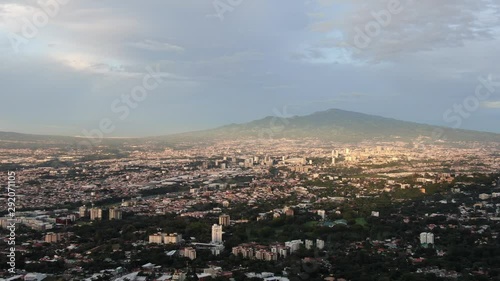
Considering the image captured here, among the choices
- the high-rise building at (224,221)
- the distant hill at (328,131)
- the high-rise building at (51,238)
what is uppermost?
the distant hill at (328,131)

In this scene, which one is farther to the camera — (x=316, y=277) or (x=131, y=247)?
(x=131, y=247)

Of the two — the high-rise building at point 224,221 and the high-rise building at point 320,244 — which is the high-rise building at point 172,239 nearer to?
the high-rise building at point 224,221

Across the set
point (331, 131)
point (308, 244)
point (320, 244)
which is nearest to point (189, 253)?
point (308, 244)

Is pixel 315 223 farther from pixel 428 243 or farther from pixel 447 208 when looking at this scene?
pixel 447 208

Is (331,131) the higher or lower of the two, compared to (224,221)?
higher

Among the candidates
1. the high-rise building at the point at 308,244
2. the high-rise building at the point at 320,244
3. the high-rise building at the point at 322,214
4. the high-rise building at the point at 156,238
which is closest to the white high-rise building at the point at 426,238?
the high-rise building at the point at 320,244

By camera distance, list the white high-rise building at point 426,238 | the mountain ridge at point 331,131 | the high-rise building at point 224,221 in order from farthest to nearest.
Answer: the mountain ridge at point 331,131, the high-rise building at point 224,221, the white high-rise building at point 426,238

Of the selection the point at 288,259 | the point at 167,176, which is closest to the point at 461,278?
the point at 288,259

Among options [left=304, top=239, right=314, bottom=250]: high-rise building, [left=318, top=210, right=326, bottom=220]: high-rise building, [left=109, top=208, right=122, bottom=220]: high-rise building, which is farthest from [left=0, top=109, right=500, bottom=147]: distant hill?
[left=304, top=239, right=314, bottom=250]: high-rise building

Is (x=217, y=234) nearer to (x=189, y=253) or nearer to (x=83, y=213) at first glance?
(x=189, y=253)
